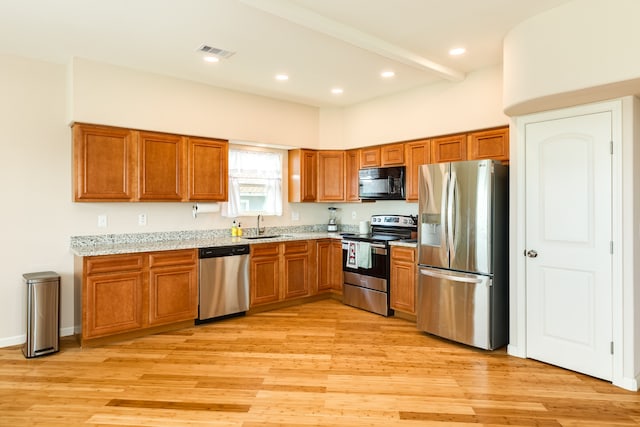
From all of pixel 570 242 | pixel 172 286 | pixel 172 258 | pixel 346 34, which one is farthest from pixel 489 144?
pixel 172 286

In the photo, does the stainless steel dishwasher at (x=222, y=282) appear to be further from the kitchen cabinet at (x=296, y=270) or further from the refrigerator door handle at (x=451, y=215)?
the refrigerator door handle at (x=451, y=215)

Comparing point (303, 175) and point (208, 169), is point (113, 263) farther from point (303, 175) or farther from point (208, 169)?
point (303, 175)

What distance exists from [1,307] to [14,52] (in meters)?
2.43

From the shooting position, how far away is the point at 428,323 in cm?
395

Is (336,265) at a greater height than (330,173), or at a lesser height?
lesser

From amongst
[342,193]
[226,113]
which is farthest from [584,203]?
[226,113]

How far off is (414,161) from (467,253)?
159cm

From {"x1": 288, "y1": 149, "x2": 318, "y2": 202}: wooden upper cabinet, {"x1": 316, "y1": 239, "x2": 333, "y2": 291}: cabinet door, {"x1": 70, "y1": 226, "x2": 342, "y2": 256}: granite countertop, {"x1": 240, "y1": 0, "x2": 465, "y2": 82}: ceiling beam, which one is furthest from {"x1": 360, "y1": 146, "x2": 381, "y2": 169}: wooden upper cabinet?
{"x1": 240, "y1": 0, "x2": 465, "y2": 82}: ceiling beam

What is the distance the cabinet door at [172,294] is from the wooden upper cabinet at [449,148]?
10.1ft

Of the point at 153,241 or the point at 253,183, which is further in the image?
the point at 253,183

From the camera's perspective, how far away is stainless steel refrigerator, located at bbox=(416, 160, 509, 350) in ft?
11.5

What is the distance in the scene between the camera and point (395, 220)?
17.1 ft

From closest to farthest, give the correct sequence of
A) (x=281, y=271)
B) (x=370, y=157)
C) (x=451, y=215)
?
(x=451, y=215)
(x=281, y=271)
(x=370, y=157)

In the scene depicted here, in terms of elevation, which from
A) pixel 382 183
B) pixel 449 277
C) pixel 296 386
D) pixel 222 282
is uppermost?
pixel 382 183
